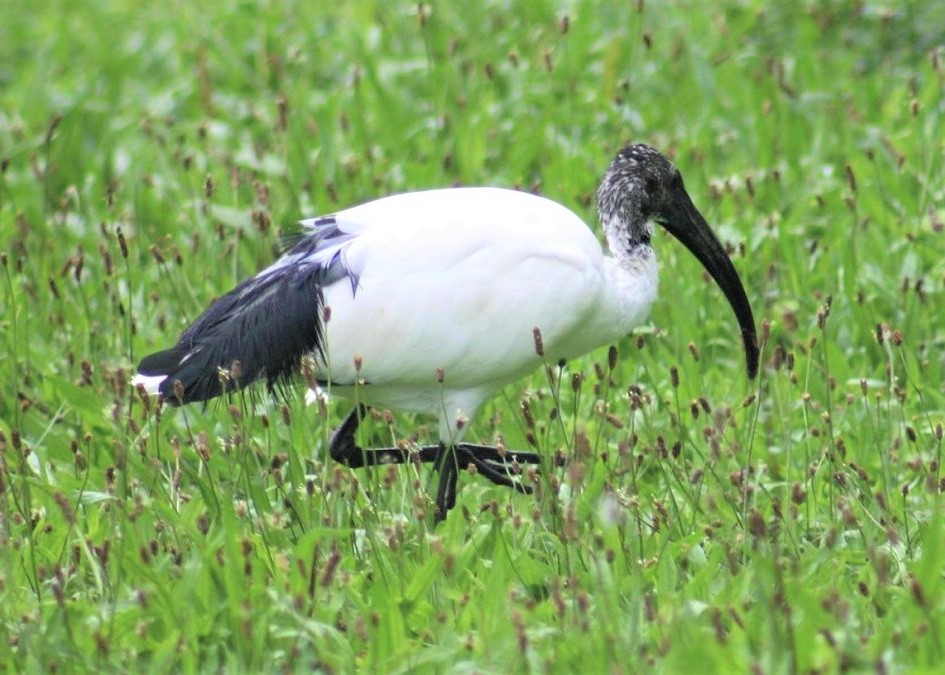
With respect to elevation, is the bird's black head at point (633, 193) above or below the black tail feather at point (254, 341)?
above

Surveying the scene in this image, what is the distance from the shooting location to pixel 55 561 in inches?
170

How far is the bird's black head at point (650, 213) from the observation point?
5.14 meters

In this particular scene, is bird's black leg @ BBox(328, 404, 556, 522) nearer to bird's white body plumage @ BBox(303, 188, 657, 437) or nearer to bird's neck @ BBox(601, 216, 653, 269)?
bird's white body plumage @ BBox(303, 188, 657, 437)

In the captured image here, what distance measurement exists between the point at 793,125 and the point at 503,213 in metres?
2.92

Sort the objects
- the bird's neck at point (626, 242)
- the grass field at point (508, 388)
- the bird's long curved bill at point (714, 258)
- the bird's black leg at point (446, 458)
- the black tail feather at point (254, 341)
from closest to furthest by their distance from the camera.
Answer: the grass field at point (508, 388) → the black tail feather at point (254, 341) → the bird's black leg at point (446, 458) → the bird's neck at point (626, 242) → the bird's long curved bill at point (714, 258)

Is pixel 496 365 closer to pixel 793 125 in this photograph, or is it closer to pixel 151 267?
pixel 151 267

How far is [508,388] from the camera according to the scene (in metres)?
5.78

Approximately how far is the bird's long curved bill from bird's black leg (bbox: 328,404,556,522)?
78cm

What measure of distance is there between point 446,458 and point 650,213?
0.96 meters

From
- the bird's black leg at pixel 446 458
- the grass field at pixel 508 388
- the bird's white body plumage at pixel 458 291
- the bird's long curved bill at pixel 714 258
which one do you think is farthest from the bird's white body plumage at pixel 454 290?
the bird's long curved bill at pixel 714 258

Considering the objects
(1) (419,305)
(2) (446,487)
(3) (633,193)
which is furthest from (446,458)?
(3) (633,193)

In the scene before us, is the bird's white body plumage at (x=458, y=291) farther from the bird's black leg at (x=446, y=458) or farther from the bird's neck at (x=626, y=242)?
the bird's neck at (x=626, y=242)

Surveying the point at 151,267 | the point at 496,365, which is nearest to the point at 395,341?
the point at 496,365

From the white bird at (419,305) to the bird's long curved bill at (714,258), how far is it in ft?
1.49
